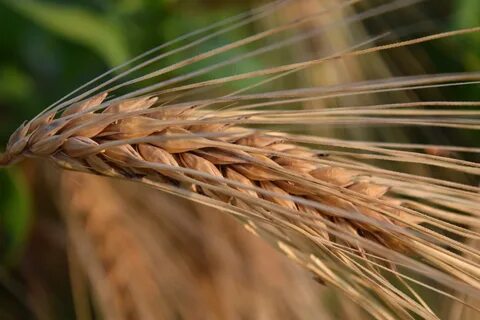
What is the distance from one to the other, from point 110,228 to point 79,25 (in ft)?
0.72

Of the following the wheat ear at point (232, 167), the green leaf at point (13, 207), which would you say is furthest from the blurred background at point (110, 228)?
the wheat ear at point (232, 167)

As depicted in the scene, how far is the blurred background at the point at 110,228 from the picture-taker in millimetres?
877

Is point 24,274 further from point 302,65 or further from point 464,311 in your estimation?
point 302,65

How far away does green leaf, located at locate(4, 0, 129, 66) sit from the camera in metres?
0.87

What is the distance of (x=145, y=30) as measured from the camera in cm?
93

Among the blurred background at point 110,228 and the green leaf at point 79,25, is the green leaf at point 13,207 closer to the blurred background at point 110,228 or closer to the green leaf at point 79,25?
the blurred background at point 110,228

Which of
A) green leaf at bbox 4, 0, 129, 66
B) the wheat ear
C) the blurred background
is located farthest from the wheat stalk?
the wheat ear

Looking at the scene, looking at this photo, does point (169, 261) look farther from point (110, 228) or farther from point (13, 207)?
point (13, 207)

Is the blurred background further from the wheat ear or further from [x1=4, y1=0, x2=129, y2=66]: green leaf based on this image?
the wheat ear

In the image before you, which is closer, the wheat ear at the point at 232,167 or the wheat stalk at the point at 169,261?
the wheat ear at the point at 232,167

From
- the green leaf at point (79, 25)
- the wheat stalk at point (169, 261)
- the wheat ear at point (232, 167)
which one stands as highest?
the green leaf at point (79, 25)

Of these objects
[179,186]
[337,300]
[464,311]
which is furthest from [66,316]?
[179,186]

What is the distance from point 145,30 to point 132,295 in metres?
0.29

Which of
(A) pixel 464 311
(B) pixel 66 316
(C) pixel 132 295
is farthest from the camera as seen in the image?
(B) pixel 66 316
